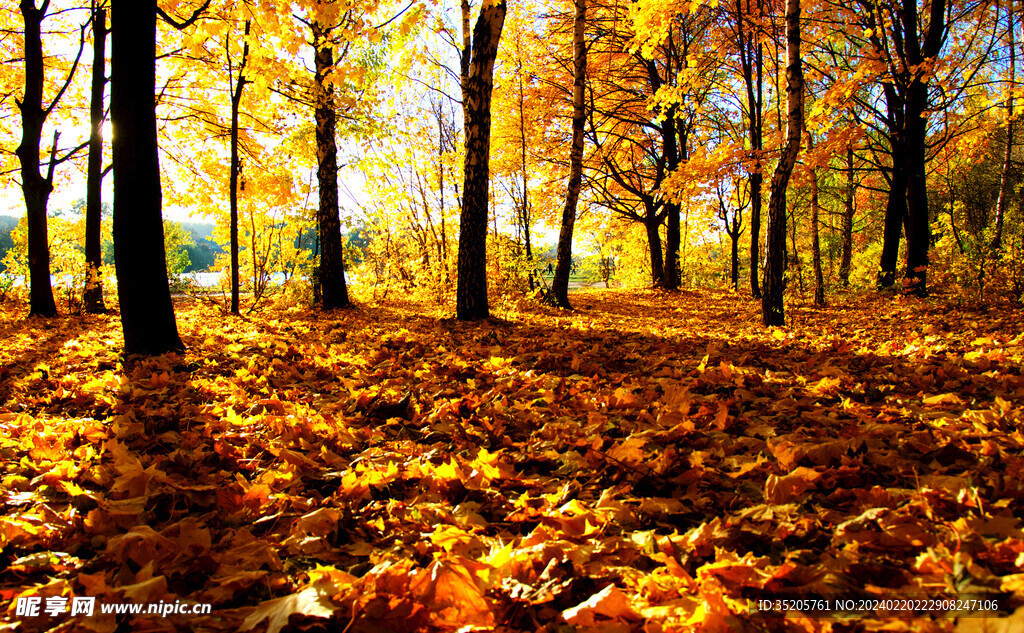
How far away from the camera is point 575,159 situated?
8.53m

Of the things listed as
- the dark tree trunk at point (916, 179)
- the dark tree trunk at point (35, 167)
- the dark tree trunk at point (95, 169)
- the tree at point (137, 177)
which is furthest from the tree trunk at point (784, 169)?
the dark tree trunk at point (35, 167)

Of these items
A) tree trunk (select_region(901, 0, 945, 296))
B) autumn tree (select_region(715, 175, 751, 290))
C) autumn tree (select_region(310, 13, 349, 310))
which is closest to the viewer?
tree trunk (select_region(901, 0, 945, 296))

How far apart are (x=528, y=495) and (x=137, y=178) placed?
467cm

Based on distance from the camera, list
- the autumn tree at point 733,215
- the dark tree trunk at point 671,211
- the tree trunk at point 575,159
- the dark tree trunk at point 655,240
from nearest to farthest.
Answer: the tree trunk at point 575,159
the dark tree trunk at point 671,211
the autumn tree at point 733,215
the dark tree trunk at point 655,240

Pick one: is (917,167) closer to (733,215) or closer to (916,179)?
(916,179)

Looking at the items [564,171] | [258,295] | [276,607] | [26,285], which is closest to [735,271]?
[564,171]

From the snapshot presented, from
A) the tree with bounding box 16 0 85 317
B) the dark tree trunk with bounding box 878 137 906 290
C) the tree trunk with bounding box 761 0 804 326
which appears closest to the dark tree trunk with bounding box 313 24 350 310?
the tree with bounding box 16 0 85 317

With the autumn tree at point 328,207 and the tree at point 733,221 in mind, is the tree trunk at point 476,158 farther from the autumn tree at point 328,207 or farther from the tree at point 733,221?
the tree at point 733,221

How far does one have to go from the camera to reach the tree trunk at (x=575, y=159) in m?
8.23

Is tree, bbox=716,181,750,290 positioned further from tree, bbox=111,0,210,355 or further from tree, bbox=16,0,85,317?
tree, bbox=16,0,85,317

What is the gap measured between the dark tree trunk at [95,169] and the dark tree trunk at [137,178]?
490 centimetres

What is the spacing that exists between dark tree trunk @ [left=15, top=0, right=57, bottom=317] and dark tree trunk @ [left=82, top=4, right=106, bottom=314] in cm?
67

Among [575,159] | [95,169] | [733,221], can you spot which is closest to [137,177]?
[95,169]

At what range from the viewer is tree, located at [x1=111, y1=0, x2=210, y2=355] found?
13.3ft
